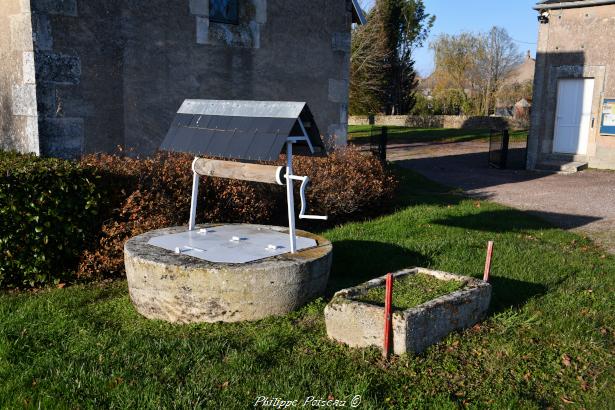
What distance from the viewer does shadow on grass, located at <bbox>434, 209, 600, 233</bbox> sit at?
850 cm

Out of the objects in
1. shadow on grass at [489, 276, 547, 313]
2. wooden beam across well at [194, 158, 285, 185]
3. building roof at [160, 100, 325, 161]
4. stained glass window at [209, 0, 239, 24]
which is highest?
stained glass window at [209, 0, 239, 24]

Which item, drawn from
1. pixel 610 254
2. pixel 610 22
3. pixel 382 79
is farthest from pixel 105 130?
pixel 382 79

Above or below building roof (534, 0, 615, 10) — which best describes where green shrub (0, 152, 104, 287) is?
below

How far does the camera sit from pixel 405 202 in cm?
1026

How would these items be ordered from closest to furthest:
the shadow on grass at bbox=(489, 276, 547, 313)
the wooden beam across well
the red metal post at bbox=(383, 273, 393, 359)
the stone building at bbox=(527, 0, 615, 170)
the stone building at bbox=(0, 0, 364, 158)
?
the red metal post at bbox=(383, 273, 393, 359) < the wooden beam across well < the shadow on grass at bbox=(489, 276, 547, 313) < the stone building at bbox=(0, 0, 364, 158) < the stone building at bbox=(527, 0, 615, 170)

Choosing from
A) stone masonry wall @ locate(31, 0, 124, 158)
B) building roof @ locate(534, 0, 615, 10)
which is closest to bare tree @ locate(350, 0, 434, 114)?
building roof @ locate(534, 0, 615, 10)

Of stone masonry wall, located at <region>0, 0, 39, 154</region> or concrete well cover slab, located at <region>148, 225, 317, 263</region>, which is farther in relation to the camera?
stone masonry wall, located at <region>0, 0, 39, 154</region>

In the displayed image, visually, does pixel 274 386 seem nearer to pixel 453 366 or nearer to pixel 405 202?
pixel 453 366

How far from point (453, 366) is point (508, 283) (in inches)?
79.0

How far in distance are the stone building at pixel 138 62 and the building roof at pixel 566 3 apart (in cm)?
773

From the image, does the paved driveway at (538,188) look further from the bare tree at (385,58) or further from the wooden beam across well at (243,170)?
the bare tree at (385,58)

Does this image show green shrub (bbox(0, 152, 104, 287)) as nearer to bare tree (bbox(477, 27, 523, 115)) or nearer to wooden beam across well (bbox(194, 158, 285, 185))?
wooden beam across well (bbox(194, 158, 285, 185))

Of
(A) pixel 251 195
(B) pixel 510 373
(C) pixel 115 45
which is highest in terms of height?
(C) pixel 115 45

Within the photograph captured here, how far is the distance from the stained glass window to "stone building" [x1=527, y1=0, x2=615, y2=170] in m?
10.0
